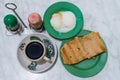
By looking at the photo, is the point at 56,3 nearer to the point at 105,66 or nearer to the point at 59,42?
the point at 59,42

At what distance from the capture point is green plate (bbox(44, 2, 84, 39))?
100 centimetres

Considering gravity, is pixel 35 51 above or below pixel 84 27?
below

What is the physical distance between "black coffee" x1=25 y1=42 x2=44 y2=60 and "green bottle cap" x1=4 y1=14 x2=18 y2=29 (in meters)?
0.09

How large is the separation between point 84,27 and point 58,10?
0.33 feet

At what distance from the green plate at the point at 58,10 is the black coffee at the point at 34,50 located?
7 centimetres

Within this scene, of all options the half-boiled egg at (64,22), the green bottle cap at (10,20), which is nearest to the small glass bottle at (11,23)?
the green bottle cap at (10,20)

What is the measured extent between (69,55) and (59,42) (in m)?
0.06

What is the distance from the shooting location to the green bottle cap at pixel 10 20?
0.96m

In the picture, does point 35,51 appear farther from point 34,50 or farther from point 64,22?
point 64,22

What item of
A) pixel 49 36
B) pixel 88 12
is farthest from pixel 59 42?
pixel 88 12

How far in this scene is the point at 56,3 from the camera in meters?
1.03

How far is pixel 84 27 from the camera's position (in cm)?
102

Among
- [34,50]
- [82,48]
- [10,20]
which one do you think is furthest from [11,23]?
[82,48]

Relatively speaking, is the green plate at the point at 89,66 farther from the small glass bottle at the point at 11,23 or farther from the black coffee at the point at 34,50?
the small glass bottle at the point at 11,23
